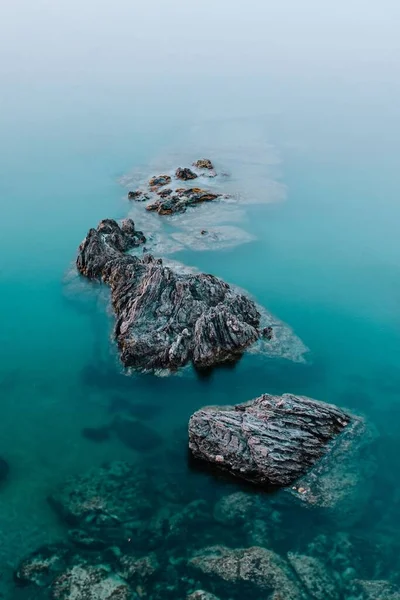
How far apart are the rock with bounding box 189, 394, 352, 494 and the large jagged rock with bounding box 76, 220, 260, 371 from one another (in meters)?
7.85

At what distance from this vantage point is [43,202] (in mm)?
78312

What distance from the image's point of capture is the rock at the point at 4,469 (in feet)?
122

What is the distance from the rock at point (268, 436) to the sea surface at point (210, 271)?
1.69 meters

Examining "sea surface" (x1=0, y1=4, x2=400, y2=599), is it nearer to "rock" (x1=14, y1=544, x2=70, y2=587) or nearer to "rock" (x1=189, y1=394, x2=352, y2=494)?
"rock" (x1=14, y1=544, x2=70, y2=587)

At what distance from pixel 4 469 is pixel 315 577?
833 inches

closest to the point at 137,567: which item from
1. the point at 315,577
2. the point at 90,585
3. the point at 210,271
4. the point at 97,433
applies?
the point at 90,585

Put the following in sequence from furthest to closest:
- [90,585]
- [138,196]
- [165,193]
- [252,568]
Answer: [138,196] → [165,193] → [252,568] → [90,585]

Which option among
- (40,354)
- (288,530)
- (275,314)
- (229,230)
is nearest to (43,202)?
(229,230)

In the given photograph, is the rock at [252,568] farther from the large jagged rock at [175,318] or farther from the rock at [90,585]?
the large jagged rock at [175,318]

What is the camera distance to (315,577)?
103ft

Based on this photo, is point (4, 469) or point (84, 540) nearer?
point (84, 540)

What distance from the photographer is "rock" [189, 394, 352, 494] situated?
37.2 metres

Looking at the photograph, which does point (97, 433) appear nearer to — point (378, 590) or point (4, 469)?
point (4, 469)

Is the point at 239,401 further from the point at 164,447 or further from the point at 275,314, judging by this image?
the point at 275,314
